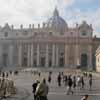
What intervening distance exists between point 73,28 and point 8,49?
24.5 m

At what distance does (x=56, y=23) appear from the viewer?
15238 centimetres

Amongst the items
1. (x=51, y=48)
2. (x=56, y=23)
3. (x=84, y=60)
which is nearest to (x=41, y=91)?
(x=84, y=60)

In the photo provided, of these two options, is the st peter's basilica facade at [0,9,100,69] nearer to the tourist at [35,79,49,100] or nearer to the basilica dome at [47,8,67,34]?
the basilica dome at [47,8,67,34]

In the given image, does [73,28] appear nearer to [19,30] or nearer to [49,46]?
[49,46]

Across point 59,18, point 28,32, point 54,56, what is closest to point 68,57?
point 54,56

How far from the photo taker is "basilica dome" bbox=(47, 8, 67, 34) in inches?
5620

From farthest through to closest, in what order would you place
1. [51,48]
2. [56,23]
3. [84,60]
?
[56,23] → [51,48] → [84,60]

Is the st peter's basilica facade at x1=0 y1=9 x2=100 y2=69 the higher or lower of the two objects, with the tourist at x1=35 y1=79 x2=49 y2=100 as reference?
higher

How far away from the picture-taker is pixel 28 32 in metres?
140

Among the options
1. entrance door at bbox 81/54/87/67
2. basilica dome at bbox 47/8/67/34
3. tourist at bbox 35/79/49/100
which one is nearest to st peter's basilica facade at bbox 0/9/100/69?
entrance door at bbox 81/54/87/67

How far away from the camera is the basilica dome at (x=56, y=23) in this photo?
143 meters

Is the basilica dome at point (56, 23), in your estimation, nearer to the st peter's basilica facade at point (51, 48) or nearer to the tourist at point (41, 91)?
the st peter's basilica facade at point (51, 48)

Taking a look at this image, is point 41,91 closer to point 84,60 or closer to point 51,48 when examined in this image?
point 84,60

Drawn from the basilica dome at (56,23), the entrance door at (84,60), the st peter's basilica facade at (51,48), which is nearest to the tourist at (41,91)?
the st peter's basilica facade at (51,48)
